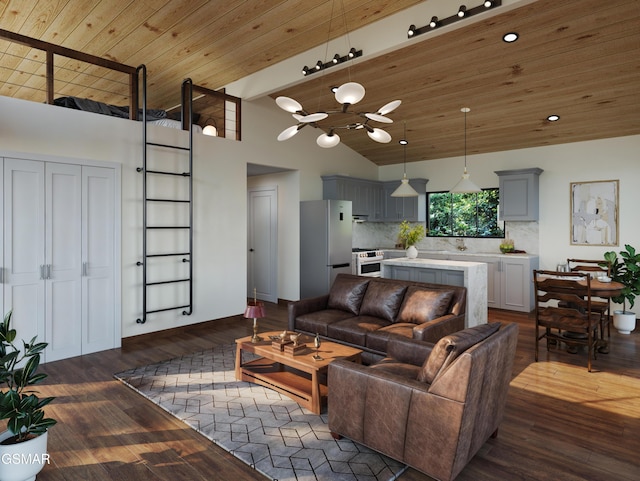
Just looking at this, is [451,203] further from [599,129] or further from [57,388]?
[57,388]

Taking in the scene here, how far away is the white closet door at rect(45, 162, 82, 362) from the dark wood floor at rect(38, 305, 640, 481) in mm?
255

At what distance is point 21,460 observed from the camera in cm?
213

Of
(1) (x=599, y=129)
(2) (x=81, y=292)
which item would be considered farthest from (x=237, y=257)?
(1) (x=599, y=129)

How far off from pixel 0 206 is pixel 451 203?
7.04 m

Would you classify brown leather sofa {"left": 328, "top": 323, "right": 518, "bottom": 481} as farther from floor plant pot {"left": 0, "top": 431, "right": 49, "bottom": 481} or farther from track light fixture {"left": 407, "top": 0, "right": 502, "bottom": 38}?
track light fixture {"left": 407, "top": 0, "right": 502, "bottom": 38}

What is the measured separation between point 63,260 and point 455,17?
4651mm

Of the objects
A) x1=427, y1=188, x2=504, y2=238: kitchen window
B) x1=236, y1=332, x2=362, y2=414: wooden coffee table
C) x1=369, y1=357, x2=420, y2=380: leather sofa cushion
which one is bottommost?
x1=236, y1=332, x2=362, y2=414: wooden coffee table

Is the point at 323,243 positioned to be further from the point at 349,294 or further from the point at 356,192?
the point at 349,294

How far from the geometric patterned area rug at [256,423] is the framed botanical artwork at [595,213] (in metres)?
5.59

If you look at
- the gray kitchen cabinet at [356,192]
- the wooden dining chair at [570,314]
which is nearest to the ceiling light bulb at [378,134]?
the wooden dining chair at [570,314]

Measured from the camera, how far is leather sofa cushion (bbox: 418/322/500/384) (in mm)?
2262

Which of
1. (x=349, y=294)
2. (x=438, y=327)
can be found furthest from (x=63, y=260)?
(x=438, y=327)

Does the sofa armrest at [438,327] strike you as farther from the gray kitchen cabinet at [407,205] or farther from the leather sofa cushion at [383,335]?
the gray kitchen cabinet at [407,205]

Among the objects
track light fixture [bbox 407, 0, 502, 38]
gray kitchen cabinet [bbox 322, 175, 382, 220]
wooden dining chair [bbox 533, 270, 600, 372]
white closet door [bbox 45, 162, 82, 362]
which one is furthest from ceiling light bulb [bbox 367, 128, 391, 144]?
gray kitchen cabinet [bbox 322, 175, 382, 220]
